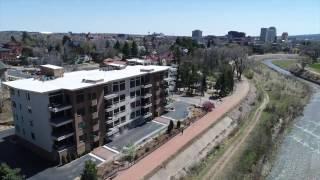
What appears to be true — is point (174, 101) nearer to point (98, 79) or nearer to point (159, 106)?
point (159, 106)

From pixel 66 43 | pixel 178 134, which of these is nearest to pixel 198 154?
pixel 178 134

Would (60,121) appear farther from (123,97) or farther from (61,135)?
(123,97)

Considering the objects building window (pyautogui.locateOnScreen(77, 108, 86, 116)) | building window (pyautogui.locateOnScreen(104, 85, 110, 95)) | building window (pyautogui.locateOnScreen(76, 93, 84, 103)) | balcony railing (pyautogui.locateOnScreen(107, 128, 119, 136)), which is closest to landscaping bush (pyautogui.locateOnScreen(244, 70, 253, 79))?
balcony railing (pyautogui.locateOnScreen(107, 128, 119, 136))

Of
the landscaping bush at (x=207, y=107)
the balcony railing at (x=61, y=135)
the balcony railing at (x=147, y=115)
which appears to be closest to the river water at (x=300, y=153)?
the landscaping bush at (x=207, y=107)

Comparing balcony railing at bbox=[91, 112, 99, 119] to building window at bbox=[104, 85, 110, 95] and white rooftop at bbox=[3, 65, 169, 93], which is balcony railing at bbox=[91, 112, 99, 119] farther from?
white rooftop at bbox=[3, 65, 169, 93]

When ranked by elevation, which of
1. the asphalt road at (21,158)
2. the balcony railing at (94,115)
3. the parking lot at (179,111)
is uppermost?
the balcony railing at (94,115)

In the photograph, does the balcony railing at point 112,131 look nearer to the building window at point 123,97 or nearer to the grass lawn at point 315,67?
the building window at point 123,97
